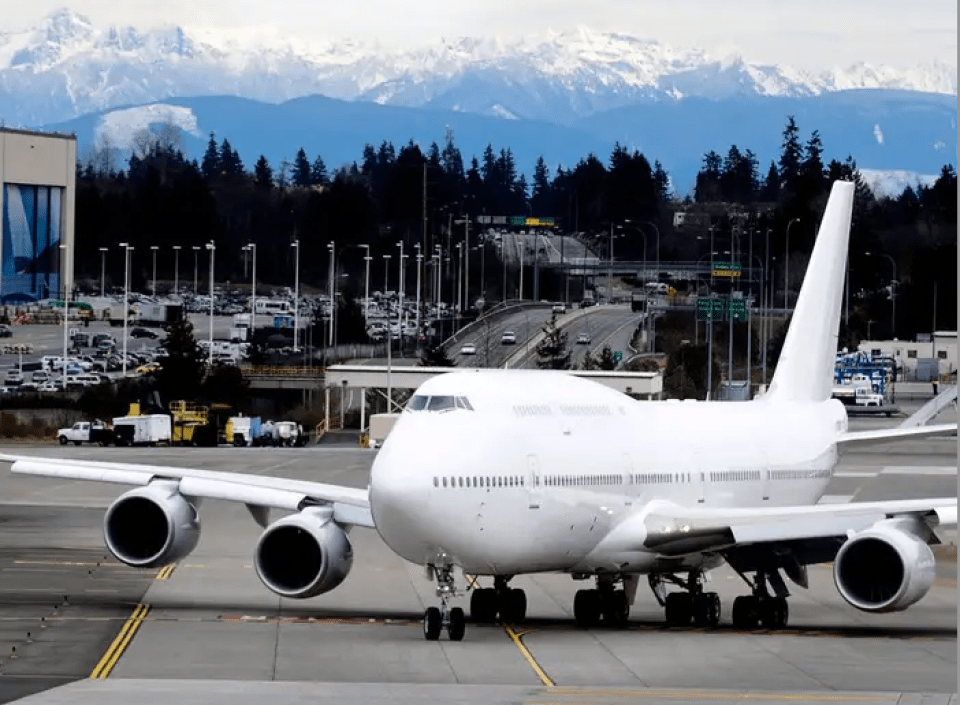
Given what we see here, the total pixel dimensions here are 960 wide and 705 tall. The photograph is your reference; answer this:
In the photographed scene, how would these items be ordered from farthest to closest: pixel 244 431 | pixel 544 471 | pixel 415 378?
pixel 244 431 → pixel 415 378 → pixel 544 471

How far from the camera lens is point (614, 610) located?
1662 inches

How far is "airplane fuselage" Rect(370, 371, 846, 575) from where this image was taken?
36562mm

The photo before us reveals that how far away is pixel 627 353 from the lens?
17175 centimetres

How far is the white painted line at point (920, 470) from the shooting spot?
9275 cm

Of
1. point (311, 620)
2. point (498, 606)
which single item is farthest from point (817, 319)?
point (311, 620)

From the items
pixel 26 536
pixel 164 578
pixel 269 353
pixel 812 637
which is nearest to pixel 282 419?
pixel 269 353

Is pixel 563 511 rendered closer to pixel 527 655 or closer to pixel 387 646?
pixel 527 655

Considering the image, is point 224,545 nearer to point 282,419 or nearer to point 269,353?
point 282,419

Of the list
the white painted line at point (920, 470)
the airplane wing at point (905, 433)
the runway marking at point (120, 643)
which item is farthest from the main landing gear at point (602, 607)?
the white painted line at point (920, 470)

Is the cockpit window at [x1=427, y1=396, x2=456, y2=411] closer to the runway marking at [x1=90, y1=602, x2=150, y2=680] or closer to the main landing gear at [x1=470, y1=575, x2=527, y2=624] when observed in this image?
the main landing gear at [x1=470, y1=575, x2=527, y2=624]

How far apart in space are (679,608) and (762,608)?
1664 millimetres

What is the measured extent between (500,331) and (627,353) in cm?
1833

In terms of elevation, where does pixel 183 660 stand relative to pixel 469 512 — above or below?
below

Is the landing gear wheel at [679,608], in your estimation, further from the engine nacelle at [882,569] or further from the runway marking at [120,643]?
the runway marking at [120,643]
